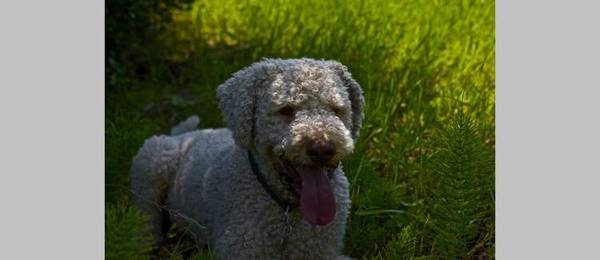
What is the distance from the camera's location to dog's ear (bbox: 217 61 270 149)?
3.24 metres

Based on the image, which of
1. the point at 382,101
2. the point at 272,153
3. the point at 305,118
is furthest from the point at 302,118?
the point at 382,101

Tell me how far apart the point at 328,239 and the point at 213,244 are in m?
0.60

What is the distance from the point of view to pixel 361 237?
12.5 feet

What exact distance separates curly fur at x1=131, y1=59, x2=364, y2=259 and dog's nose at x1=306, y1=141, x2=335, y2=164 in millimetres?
23

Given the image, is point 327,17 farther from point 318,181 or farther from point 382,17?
point 318,181

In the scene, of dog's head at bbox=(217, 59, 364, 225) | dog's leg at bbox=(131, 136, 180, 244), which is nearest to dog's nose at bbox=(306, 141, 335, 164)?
dog's head at bbox=(217, 59, 364, 225)

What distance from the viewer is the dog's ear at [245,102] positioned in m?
3.24

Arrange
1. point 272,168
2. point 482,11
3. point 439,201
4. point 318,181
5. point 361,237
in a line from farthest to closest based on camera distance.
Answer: point 482,11, point 361,237, point 439,201, point 272,168, point 318,181

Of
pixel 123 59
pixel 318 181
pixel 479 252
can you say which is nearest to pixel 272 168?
pixel 318 181

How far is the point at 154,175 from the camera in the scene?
4.26 meters

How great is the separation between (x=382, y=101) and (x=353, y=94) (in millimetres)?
1347

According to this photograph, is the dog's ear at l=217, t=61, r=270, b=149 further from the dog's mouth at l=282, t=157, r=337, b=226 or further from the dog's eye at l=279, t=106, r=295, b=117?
the dog's mouth at l=282, t=157, r=337, b=226

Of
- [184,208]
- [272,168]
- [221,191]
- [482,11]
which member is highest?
[482,11]

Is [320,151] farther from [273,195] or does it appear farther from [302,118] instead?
[273,195]
